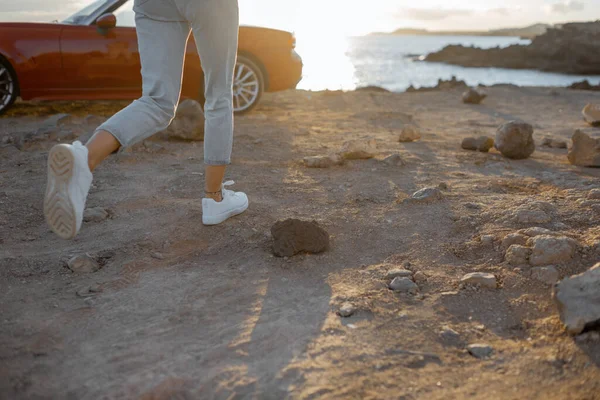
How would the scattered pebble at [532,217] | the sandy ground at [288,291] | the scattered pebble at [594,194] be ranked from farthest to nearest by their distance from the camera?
the scattered pebble at [594,194] < the scattered pebble at [532,217] < the sandy ground at [288,291]

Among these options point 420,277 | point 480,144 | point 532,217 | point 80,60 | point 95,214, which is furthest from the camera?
point 80,60

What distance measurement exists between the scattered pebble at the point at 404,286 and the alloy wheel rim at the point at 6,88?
571cm

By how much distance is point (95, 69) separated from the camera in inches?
260

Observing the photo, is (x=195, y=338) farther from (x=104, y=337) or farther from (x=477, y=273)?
(x=477, y=273)

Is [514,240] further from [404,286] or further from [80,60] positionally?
[80,60]

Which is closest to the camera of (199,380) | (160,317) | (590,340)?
(199,380)

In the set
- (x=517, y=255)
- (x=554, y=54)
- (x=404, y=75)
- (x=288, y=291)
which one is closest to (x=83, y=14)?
(x=288, y=291)

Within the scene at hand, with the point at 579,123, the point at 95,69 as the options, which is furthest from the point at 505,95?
the point at 95,69

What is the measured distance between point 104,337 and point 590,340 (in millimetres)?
1756

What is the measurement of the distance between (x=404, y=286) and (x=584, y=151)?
3.04 metres

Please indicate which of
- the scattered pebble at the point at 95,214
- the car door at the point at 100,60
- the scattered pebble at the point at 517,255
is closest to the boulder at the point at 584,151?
the scattered pebble at the point at 517,255

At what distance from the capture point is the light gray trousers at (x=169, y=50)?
2.58 meters

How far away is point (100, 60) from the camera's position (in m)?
6.59

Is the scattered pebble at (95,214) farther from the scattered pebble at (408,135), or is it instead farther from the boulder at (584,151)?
the boulder at (584,151)
